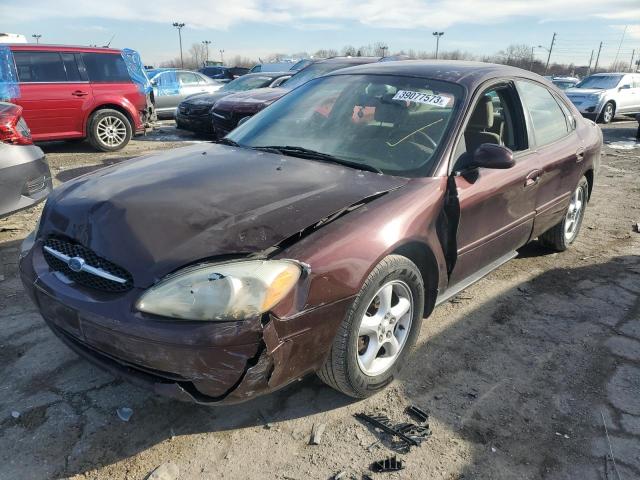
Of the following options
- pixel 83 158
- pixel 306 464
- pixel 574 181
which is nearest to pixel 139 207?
pixel 306 464

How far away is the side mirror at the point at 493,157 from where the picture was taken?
2758mm

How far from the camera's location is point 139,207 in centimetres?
229

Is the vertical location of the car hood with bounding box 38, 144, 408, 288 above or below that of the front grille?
above

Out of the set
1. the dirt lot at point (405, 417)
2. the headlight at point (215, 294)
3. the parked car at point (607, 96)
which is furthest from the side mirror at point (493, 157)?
the parked car at point (607, 96)

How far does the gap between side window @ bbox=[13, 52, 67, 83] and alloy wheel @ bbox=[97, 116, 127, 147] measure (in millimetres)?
914

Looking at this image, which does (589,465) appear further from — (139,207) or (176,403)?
(139,207)

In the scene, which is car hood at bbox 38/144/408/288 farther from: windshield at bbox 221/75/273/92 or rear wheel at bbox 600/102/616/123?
rear wheel at bbox 600/102/616/123

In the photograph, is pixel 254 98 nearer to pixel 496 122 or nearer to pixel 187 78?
pixel 187 78

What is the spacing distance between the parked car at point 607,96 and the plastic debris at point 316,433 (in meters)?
16.1

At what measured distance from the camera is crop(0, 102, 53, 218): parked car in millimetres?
3898

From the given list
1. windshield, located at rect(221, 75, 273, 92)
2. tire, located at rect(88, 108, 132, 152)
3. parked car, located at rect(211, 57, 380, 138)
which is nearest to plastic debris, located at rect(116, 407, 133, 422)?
parked car, located at rect(211, 57, 380, 138)

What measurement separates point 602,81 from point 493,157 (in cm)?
1704

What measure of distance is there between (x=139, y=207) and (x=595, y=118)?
16.8 metres

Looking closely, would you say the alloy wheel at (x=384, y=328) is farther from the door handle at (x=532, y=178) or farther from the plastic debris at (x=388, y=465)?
A: the door handle at (x=532, y=178)
